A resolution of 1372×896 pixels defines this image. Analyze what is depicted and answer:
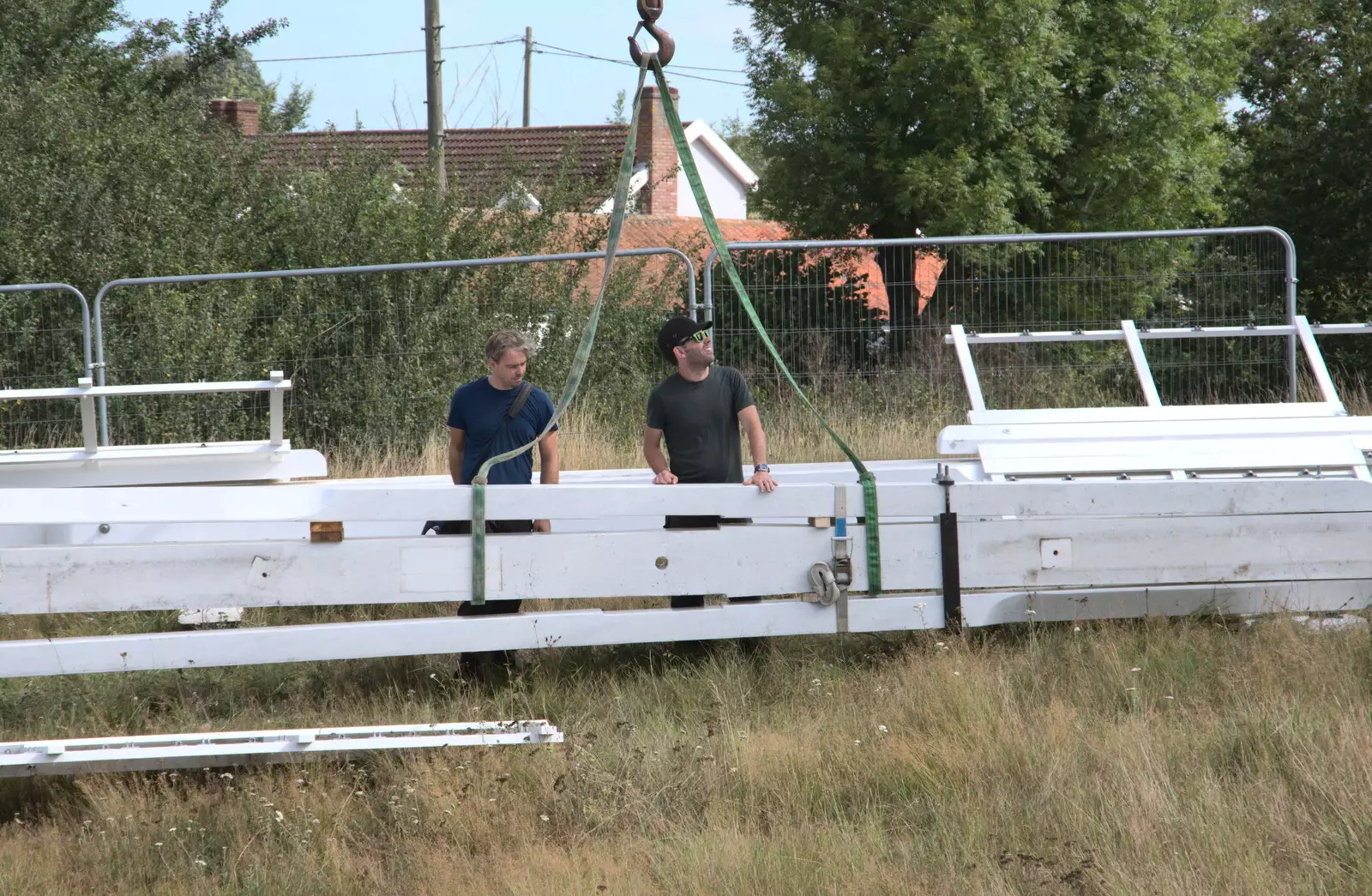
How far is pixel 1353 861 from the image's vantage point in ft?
10.8

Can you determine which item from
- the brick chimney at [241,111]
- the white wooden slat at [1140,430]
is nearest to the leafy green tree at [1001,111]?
the white wooden slat at [1140,430]

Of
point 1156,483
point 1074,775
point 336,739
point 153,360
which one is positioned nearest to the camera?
point 1074,775

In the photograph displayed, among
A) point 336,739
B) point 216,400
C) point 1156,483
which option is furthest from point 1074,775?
point 216,400

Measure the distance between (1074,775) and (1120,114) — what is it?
47.9 feet

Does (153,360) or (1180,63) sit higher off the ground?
(1180,63)

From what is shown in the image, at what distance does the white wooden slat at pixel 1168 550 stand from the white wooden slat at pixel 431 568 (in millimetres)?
254

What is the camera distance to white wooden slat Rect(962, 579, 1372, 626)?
4984mm

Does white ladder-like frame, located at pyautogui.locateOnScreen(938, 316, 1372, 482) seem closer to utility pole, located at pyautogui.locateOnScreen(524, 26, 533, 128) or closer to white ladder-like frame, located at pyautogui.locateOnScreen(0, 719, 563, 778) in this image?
white ladder-like frame, located at pyautogui.locateOnScreen(0, 719, 563, 778)

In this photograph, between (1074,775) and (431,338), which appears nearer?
(1074,775)

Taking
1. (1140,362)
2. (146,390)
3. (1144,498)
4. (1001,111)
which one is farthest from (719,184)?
(1144,498)

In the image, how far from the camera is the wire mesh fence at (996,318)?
10.2 meters

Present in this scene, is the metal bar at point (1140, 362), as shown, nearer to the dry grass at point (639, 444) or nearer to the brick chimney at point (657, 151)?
the dry grass at point (639, 444)

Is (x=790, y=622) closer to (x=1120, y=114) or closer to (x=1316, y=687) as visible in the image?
(x=1316, y=687)

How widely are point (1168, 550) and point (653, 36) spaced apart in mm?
2682
